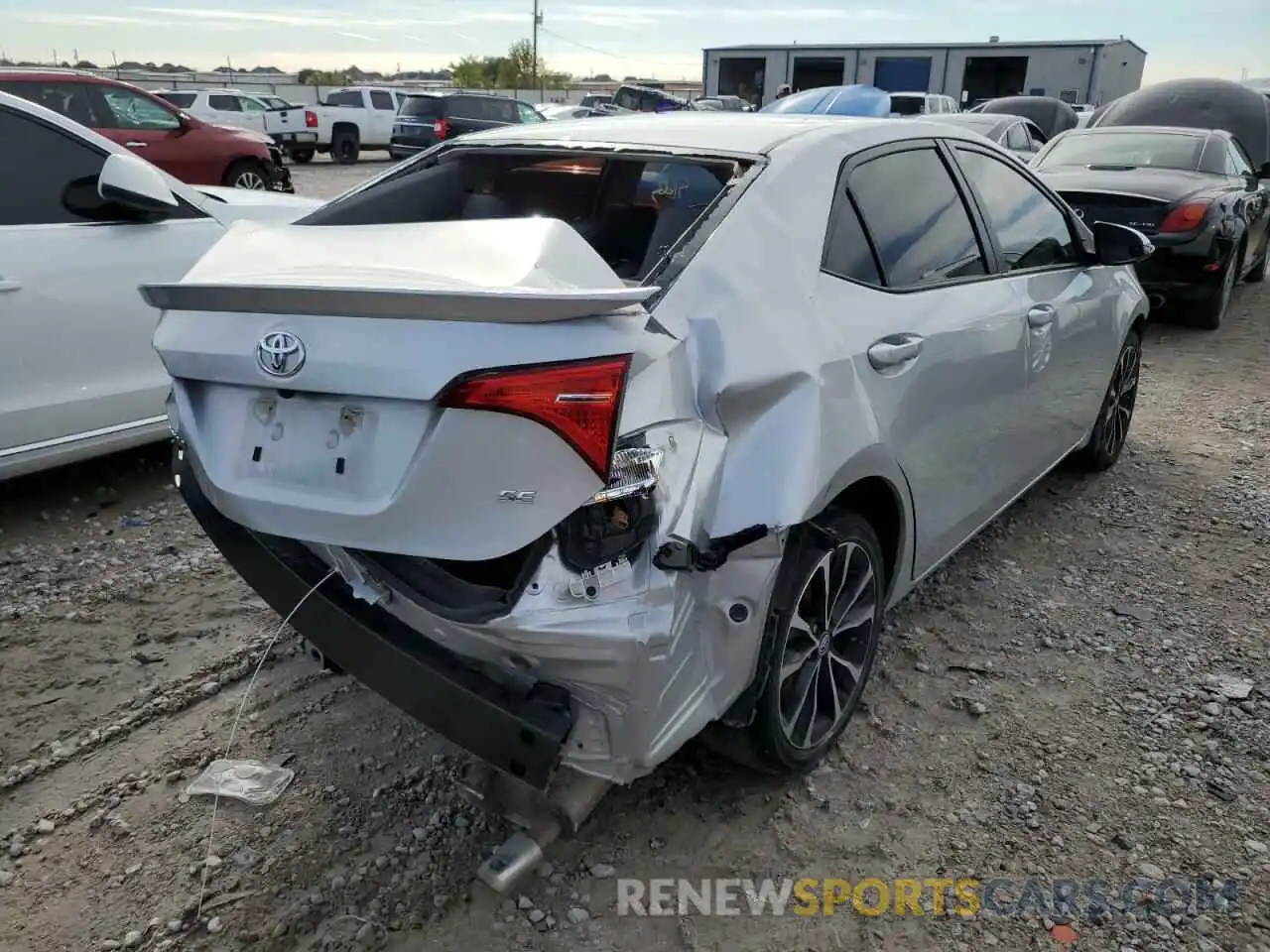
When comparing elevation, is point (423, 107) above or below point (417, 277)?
below

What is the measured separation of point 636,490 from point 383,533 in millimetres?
484

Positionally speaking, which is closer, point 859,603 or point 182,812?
point 182,812

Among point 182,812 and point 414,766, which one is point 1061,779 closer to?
point 414,766

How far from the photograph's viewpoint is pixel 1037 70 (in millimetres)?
32844

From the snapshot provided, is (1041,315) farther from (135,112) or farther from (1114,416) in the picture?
(135,112)

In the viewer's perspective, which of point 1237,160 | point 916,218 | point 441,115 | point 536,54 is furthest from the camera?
point 536,54

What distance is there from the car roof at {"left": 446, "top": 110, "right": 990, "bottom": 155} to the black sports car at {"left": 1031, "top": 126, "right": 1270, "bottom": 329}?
5.02 m

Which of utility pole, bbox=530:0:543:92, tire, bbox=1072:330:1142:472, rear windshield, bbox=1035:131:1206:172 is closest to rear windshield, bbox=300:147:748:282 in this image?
tire, bbox=1072:330:1142:472

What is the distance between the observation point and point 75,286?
4008 millimetres

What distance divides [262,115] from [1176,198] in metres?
21.4

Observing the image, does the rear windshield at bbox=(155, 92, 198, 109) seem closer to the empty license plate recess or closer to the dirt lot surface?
the dirt lot surface

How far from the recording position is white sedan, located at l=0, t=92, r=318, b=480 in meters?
3.88

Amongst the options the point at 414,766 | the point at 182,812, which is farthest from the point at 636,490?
the point at 182,812

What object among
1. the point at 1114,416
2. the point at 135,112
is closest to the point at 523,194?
the point at 1114,416
